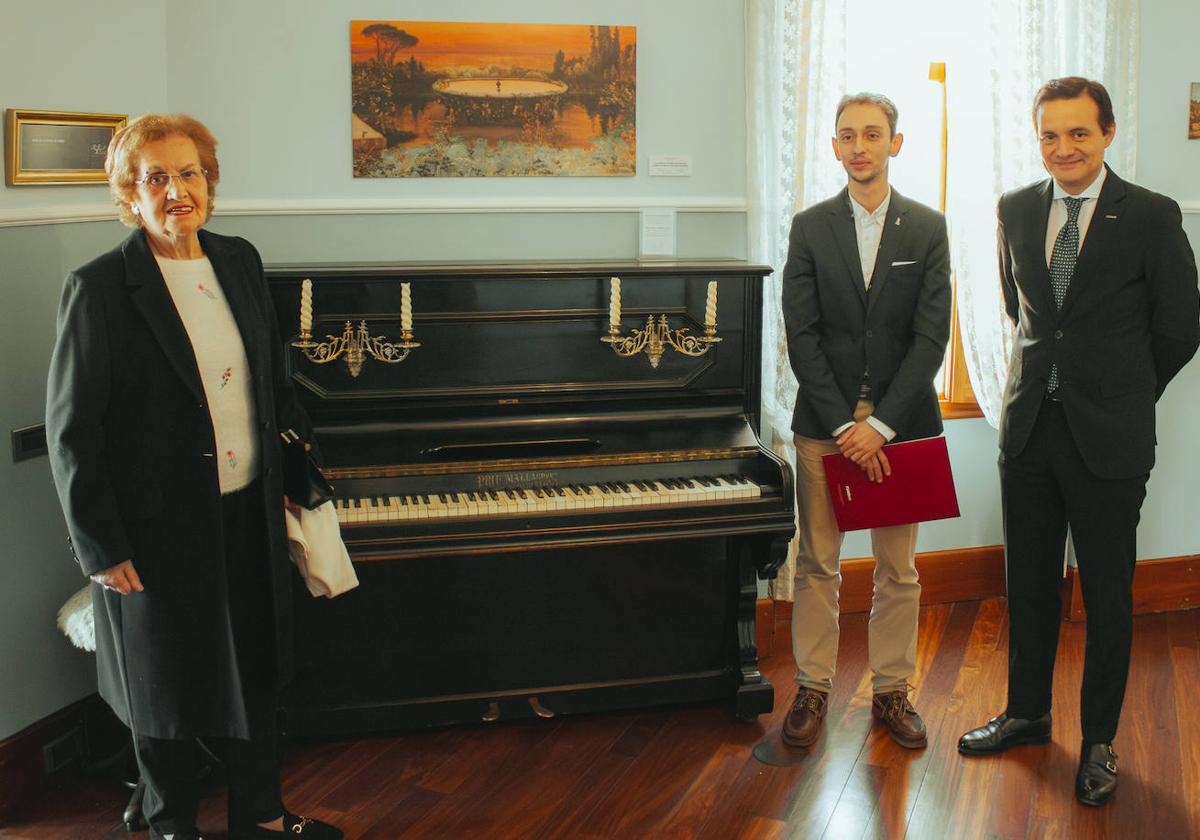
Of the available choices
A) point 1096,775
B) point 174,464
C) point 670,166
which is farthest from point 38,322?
point 1096,775

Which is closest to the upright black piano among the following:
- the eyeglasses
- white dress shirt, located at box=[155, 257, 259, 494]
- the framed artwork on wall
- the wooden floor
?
the wooden floor

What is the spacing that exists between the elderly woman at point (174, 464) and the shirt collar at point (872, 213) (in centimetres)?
155

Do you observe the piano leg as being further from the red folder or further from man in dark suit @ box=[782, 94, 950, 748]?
the red folder

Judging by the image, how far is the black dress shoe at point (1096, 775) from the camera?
2979 mm

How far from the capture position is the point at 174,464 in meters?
2.41

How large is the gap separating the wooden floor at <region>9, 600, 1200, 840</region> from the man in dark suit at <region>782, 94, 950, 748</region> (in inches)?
8.0

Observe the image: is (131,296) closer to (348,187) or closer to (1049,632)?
(348,187)

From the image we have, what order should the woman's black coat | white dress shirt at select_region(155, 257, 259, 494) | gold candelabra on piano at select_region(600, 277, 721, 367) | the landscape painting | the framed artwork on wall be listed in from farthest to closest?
the framed artwork on wall < the landscape painting < gold candelabra on piano at select_region(600, 277, 721, 367) < white dress shirt at select_region(155, 257, 259, 494) < the woman's black coat

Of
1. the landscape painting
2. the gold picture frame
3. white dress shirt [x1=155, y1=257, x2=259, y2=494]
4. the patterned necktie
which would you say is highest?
the landscape painting

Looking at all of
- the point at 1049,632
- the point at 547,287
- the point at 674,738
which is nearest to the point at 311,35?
the point at 547,287

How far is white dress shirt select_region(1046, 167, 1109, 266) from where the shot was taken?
294 centimetres

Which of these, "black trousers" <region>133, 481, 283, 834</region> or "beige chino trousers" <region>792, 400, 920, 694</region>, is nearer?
"black trousers" <region>133, 481, 283, 834</region>

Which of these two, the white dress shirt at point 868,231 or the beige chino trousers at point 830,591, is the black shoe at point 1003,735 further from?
the white dress shirt at point 868,231

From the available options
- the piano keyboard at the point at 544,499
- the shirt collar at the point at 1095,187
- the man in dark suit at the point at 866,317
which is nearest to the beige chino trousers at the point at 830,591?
the man in dark suit at the point at 866,317
